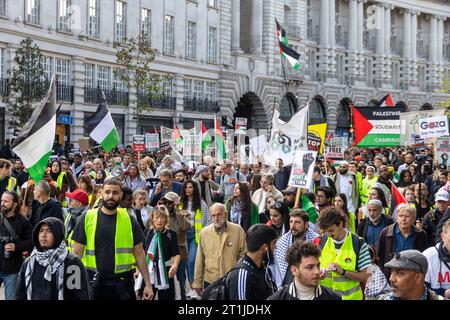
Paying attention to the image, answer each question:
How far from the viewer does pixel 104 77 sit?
44.5 m

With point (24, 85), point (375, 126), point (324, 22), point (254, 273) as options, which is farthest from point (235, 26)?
point (254, 273)

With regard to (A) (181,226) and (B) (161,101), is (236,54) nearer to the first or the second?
(B) (161,101)

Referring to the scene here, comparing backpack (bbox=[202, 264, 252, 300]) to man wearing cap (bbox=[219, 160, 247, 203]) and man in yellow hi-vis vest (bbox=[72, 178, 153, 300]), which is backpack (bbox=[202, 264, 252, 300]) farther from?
man wearing cap (bbox=[219, 160, 247, 203])

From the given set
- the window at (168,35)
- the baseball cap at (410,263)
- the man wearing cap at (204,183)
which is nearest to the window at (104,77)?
the window at (168,35)

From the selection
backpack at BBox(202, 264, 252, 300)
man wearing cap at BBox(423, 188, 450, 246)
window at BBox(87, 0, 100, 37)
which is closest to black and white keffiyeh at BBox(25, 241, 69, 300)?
backpack at BBox(202, 264, 252, 300)

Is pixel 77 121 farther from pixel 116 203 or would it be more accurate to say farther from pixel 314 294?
pixel 314 294

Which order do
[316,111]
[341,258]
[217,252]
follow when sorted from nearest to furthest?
[341,258] < [217,252] < [316,111]

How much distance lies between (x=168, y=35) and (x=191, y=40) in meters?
2.57

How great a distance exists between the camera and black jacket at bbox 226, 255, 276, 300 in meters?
6.82

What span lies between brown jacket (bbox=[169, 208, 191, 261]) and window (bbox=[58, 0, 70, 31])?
30.8 m

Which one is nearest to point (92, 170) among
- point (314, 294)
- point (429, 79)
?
point (314, 294)

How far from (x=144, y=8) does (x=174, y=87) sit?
16.7 feet

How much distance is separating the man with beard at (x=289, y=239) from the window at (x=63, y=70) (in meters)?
33.2
